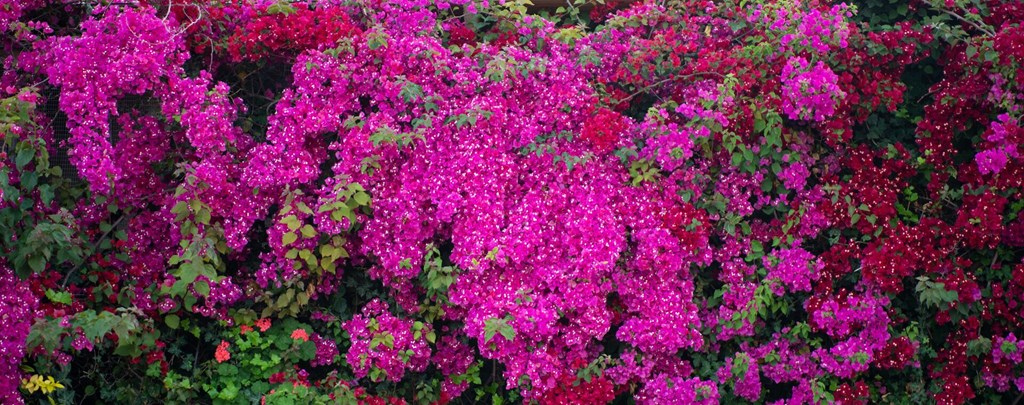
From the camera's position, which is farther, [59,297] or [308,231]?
[308,231]

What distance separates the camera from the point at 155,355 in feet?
14.6

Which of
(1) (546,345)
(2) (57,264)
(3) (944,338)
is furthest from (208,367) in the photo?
(3) (944,338)

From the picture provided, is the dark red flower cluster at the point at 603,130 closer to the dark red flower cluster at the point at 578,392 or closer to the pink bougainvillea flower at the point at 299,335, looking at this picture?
the dark red flower cluster at the point at 578,392

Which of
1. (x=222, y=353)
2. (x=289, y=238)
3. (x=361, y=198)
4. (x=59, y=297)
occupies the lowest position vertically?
(x=222, y=353)

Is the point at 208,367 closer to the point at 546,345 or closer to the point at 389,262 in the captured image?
the point at 389,262

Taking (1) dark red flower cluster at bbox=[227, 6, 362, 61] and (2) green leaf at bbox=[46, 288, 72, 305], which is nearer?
(2) green leaf at bbox=[46, 288, 72, 305]

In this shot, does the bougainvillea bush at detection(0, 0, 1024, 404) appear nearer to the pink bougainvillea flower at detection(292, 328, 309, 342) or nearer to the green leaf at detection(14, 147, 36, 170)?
the pink bougainvillea flower at detection(292, 328, 309, 342)

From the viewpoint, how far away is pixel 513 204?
4.62 metres

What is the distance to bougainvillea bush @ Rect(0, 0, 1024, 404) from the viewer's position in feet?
14.5

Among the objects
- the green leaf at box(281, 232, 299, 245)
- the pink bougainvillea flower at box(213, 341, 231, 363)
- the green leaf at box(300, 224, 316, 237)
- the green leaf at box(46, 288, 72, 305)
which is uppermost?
the green leaf at box(300, 224, 316, 237)

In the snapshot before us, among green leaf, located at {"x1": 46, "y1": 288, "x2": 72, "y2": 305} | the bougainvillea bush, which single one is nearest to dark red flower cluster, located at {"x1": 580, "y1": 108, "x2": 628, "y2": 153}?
the bougainvillea bush

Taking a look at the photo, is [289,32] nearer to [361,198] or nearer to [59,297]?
[361,198]

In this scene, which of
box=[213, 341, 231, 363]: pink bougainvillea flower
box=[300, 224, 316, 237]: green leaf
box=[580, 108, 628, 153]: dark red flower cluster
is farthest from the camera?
box=[580, 108, 628, 153]: dark red flower cluster

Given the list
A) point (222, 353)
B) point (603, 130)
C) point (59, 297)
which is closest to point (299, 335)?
point (222, 353)
